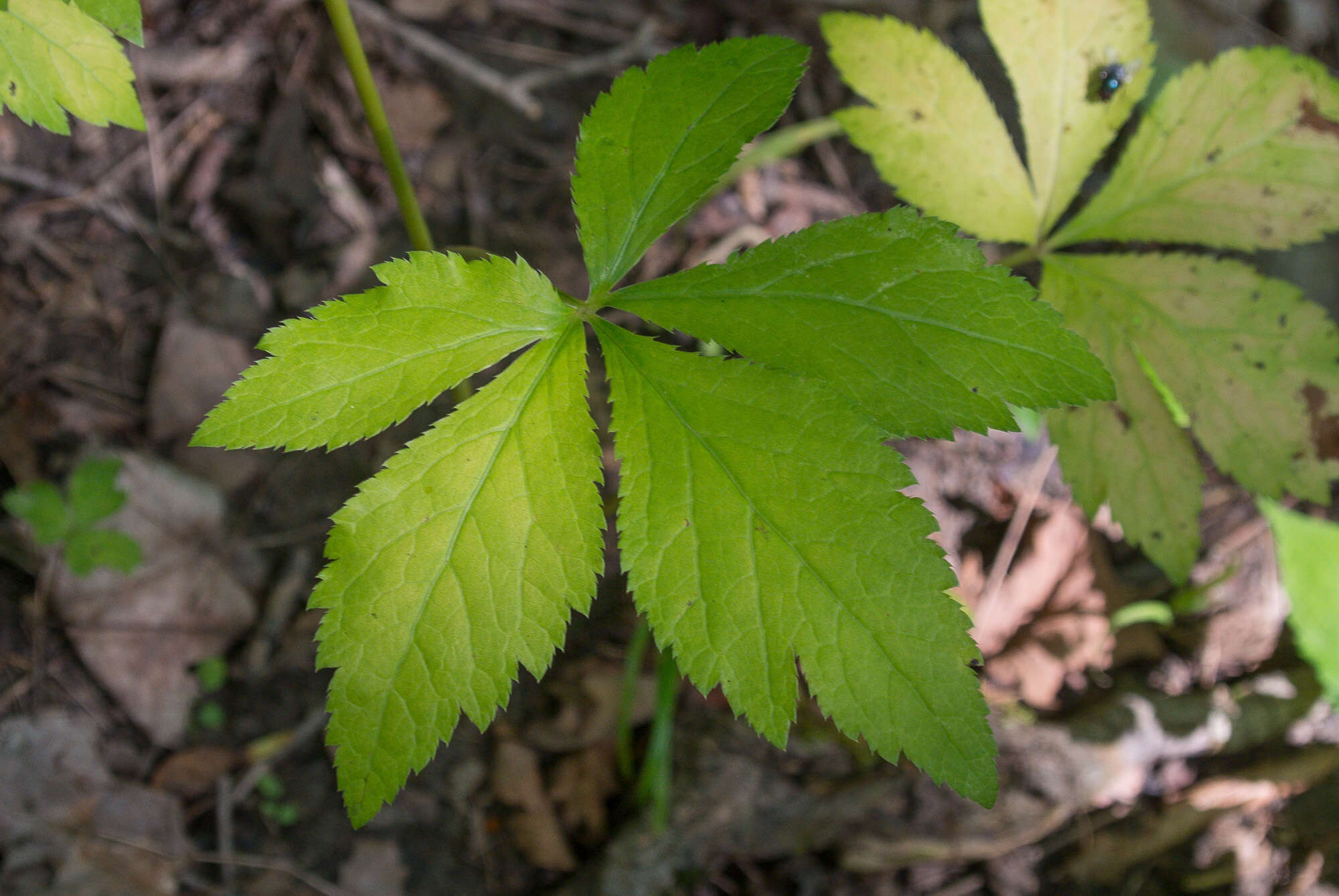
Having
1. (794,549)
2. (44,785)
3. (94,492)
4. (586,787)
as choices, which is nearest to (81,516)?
(94,492)

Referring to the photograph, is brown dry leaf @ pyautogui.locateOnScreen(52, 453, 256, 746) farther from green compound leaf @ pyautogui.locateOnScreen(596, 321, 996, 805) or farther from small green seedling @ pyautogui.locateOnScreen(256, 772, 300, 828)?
green compound leaf @ pyautogui.locateOnScreen(596, 321, 996, 805)

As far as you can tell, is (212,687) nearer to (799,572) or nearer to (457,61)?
(799,572)

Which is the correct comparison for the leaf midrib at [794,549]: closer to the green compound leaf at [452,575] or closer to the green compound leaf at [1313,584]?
the green compound leaf at [452,575]

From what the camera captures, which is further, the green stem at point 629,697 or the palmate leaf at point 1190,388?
the green stem at point 629,697

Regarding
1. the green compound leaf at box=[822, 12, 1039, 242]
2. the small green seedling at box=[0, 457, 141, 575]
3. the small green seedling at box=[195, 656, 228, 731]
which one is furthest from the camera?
the small green seedling at box=[195, 656, 228, 731]

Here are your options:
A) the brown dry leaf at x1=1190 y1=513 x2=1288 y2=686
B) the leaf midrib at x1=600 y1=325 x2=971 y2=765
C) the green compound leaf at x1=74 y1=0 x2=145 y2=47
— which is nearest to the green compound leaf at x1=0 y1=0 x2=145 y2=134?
the green compound leaf at x1=74 y1=0 x2=145 y2=47

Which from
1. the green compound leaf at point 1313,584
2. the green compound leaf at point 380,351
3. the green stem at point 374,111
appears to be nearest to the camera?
the green compound leaf at point 380,351

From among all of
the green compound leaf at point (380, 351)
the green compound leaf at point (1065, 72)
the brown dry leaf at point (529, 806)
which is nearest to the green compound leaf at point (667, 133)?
the green compound leaf at point (380, 351)

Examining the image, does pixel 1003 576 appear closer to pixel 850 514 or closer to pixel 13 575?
pixel 850 514
